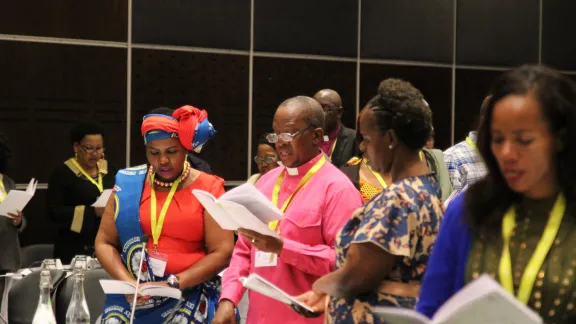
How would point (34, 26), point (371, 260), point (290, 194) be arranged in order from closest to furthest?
Answer: point (371, 260), point (290, 194), point (34, 26)

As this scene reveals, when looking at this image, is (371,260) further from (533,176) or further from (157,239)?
(157,239)

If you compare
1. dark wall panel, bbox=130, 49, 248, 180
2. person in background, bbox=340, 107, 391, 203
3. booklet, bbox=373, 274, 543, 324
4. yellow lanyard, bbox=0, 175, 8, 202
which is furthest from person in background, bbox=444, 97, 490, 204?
dark wall panel, bbox=130, 49, 248, 180

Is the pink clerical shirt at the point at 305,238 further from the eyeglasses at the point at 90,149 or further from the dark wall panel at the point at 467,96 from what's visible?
the dark wall panel at the point at 467,96

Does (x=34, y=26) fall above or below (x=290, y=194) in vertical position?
above

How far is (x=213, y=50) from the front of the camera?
7.61 meters

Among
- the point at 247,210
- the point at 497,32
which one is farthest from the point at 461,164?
the point at 497,32

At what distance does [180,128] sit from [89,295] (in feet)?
3.09

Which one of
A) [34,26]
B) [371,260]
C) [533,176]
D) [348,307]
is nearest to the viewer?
[533,176]

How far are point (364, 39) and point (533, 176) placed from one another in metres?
6.79

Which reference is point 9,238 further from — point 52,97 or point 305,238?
point 305,238

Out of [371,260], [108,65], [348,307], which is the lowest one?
[348,307]

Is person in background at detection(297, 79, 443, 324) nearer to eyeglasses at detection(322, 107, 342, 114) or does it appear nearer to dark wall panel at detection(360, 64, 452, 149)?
eyeglasses at detection(322, 107, 342, 114)

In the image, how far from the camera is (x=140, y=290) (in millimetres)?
3225

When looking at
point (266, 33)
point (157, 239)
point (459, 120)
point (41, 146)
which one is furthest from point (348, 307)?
point (459, 120)
